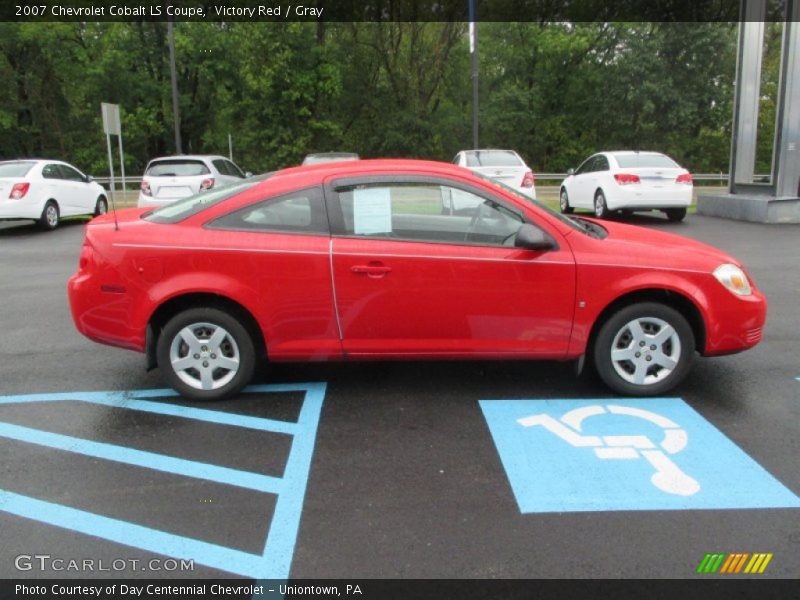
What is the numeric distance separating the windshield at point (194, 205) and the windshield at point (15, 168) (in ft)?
35.9

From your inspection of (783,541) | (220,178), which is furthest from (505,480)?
(220,178)

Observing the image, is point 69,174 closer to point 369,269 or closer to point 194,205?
point 194,205

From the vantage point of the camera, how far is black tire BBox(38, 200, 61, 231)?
14.3 meters

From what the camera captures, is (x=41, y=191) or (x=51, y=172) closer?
(x=41, y=191)

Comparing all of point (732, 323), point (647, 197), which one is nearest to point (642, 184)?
point (647, 197)

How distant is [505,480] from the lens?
11.4 ft

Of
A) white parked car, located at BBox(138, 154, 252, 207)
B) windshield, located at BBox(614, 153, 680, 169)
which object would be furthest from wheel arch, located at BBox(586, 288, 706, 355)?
white parked car, located at BBox(138, 154, 252, 207)

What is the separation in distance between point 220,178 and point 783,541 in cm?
1423

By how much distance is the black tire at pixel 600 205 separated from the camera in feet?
48.1

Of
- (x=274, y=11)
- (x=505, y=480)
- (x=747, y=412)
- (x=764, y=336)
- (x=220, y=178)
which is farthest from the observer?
(x=274, y=11)

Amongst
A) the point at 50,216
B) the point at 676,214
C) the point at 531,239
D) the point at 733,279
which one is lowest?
the point at 676,214

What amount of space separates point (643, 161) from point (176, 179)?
9.99 meters

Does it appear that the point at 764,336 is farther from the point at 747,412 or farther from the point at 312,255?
the point at 312,255

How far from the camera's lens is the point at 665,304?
14.9 feet
